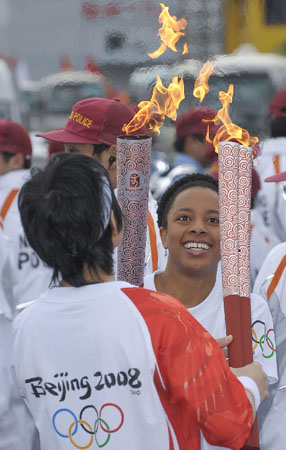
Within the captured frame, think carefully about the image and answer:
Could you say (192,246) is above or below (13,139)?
below

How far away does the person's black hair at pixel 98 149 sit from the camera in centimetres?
335

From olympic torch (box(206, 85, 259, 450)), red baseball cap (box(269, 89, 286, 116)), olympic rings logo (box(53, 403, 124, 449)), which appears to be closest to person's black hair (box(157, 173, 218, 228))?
olympic torch (box(206, 85, 259, 450))

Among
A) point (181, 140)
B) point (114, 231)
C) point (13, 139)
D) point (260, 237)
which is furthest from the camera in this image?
point (181, 140)

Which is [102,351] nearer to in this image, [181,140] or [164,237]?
[164,237]

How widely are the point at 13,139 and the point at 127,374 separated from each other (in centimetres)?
329

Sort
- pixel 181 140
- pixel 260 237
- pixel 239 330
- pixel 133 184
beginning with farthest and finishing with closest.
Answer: pixel 181 140, pixel 260 237, pixel 133 184, pixel 239 330

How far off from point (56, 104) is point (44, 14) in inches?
73.8

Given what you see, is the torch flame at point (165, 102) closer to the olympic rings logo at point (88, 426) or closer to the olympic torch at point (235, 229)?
the olympic torch at point (235, 229)

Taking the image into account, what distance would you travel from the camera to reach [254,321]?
260 centimetres

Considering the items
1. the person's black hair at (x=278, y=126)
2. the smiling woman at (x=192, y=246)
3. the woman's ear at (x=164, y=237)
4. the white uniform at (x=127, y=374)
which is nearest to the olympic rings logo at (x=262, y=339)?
the smiling woman at (x=192, y=246)

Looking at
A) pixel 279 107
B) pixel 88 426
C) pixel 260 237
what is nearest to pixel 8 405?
pixel 88 426

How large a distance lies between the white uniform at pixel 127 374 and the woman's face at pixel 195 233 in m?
0.70

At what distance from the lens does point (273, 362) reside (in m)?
2.58

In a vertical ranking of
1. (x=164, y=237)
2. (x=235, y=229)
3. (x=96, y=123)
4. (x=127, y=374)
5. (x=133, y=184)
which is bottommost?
(x=127, y=374)
